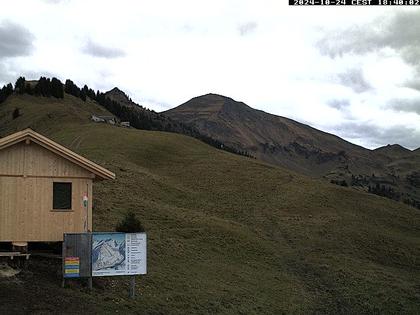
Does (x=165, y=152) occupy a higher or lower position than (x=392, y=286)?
higher

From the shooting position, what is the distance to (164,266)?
29719 mm

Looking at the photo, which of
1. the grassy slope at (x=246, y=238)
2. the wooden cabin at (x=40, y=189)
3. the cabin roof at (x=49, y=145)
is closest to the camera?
the cabin roof at (x=49, y=145)

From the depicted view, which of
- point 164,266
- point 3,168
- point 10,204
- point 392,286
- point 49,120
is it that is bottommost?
point 392,286

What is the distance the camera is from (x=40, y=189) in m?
23.6

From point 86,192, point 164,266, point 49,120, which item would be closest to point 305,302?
point 164,266

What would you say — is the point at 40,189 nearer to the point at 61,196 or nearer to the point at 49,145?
the point at 61,196

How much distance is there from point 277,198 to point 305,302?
1333 inches

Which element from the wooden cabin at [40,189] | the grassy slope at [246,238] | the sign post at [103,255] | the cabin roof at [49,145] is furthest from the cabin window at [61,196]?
the grassy slope at [246,238]

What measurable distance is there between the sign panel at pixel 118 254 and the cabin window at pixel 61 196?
2.91 metres

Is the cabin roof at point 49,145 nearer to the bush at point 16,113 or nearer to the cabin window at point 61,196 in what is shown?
the cabin window at point 61,196

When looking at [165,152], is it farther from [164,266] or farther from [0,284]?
[0,284]

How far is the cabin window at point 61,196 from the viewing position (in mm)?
24047

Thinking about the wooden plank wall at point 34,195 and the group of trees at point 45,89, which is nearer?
the wooden plank wall at point 34,195

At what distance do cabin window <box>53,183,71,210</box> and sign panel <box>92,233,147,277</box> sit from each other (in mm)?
2914
